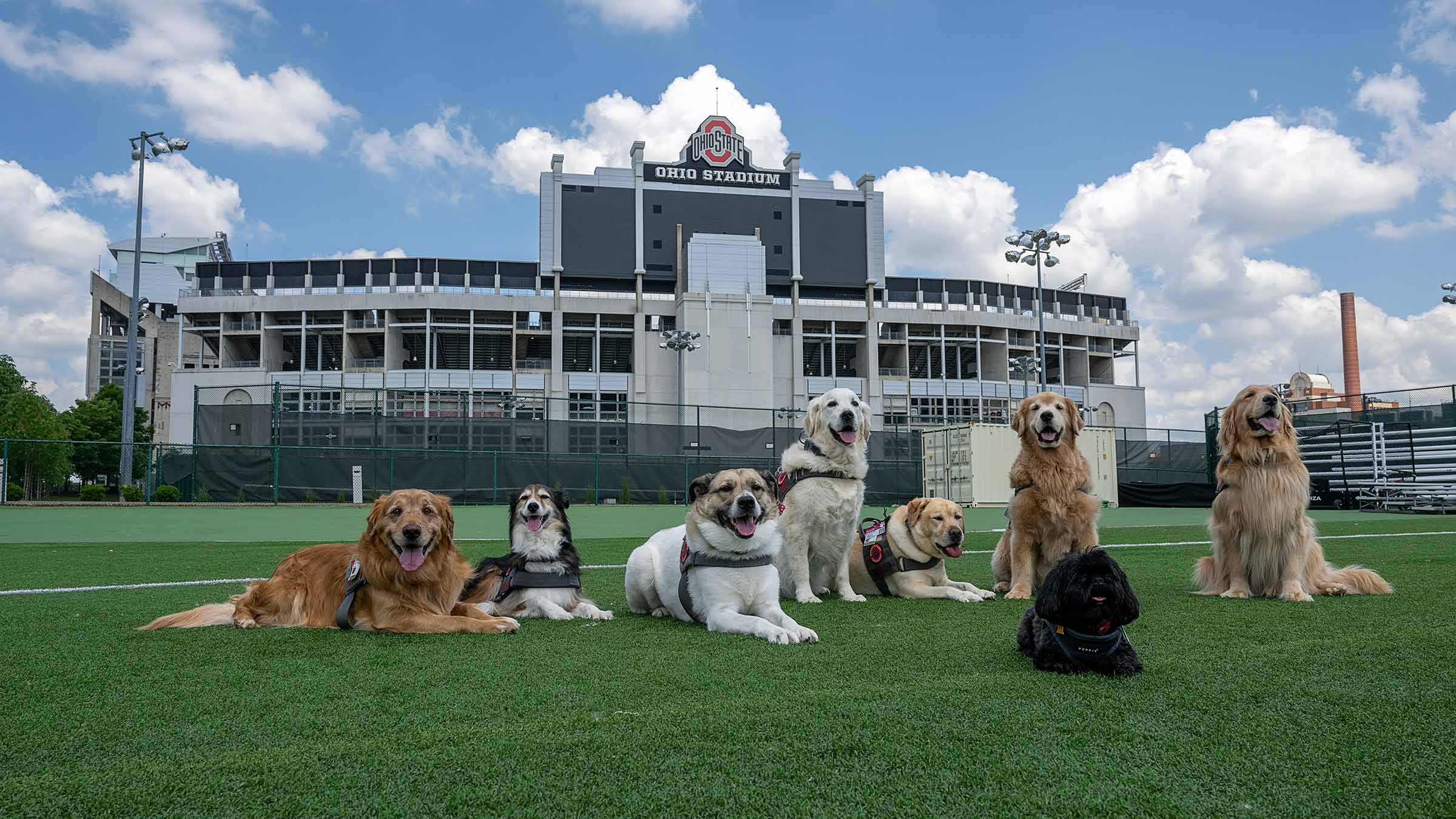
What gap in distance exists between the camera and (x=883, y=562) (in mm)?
6551

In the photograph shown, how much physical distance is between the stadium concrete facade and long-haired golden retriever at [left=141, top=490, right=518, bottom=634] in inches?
1698

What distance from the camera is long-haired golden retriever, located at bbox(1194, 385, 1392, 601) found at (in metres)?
5.90

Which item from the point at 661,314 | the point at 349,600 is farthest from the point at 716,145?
the point at 349,600

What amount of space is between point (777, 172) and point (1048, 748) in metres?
57.1

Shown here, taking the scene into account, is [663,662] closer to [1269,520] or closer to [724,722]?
[724,722]

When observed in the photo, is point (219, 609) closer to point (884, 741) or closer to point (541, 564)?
point (541, 564)

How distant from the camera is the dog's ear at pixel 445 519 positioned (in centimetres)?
499

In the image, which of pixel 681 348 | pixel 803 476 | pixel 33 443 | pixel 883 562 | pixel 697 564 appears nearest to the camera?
pixel 697 564

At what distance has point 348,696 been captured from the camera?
10.5 feet

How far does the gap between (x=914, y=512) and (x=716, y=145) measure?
178ft

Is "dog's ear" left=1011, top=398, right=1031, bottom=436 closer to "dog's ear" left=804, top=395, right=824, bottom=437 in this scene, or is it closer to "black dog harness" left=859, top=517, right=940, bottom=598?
"black dog harness" left=859, top=517, right=940, bottom=598

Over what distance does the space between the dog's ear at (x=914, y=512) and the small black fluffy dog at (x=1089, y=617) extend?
119 inches

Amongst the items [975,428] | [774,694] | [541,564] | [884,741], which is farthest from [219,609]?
[975,428]

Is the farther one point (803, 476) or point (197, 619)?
point (803, 476)
